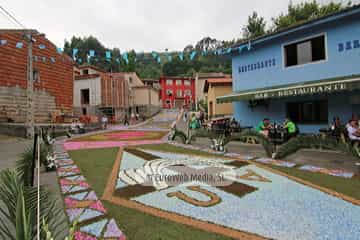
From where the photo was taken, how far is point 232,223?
122 inches

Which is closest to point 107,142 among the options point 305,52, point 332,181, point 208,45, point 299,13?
point 208,45

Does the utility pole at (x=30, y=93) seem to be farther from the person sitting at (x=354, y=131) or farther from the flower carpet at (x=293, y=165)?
the person sitting at (x=354, y=131)

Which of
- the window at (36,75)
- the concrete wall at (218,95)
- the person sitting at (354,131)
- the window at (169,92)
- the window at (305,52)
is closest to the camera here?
the person sitting at (354,131)

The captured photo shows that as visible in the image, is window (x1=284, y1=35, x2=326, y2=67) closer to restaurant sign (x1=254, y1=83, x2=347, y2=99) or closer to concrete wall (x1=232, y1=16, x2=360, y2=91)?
concrete wall (x1=232, y1=16, x2=360, y2=91)

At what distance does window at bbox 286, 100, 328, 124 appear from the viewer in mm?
10111

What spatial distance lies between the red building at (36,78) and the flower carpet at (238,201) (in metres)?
11.9

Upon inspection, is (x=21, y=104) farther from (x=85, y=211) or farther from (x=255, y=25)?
(x=255, y=25)

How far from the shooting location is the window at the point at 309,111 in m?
10.1

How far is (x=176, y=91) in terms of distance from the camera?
4878 centimetres

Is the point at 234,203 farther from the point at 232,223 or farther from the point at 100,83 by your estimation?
the point at 100,83

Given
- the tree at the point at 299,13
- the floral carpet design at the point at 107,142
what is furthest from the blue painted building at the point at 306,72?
the tree at the point at 299,13

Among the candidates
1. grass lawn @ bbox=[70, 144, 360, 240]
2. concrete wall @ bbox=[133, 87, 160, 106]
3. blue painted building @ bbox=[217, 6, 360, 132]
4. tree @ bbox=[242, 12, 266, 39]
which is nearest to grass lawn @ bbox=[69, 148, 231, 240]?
grass lawn @ bbox=[70, 144, 360, 240]

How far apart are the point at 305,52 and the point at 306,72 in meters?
1.01

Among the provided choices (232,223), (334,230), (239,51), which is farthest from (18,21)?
(334,230)
